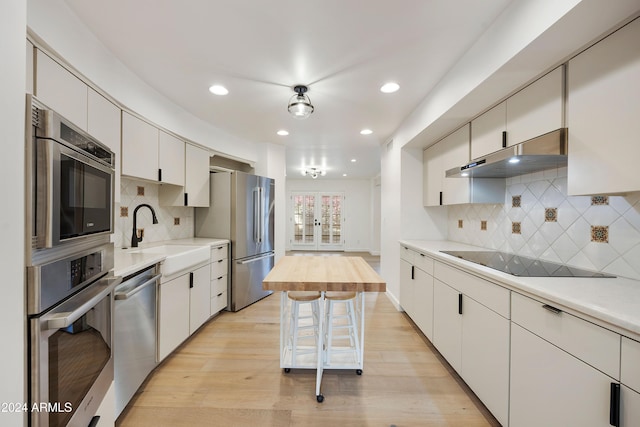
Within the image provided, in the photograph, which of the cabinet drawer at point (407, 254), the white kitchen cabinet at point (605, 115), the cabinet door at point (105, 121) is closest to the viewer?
the white kitchen cabinet at point (605, 115)

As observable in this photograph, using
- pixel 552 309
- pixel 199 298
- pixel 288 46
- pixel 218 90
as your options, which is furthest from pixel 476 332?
pixel 218 90

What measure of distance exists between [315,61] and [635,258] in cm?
221

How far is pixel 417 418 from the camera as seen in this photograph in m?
1.58

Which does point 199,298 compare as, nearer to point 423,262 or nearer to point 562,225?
point 423,262

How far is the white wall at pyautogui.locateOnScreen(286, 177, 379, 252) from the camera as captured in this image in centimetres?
830

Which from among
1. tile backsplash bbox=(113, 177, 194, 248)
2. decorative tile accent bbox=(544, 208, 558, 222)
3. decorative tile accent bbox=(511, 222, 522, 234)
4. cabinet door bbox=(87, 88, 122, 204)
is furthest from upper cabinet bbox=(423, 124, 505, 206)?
tile backsplash bbox=(113, 177, 194, 248)

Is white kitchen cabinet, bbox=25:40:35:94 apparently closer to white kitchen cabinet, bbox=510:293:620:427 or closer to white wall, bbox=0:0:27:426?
white wall, bbox=0:0:27:426

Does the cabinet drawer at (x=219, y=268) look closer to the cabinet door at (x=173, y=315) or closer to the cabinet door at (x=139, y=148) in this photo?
the cabinet door at (x=173, y=315)

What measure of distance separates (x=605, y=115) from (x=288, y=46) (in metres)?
1.75

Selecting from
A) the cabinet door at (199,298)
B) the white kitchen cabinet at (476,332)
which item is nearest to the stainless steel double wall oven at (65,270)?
the cabinet door at (199,298)

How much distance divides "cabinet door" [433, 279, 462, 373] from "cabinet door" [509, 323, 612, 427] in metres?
0.55

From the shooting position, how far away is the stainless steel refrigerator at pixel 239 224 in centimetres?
327

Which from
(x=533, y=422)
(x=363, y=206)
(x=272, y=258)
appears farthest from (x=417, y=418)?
(x=363, y=206)

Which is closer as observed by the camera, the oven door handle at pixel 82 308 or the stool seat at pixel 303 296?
the oven door handle at pixel 82 308
